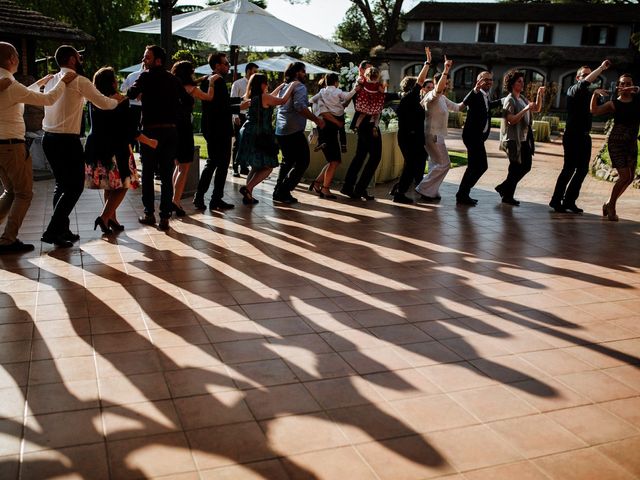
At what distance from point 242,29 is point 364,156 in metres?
2.44

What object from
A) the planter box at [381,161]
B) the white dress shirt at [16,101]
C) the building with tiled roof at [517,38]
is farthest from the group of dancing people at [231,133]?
the building with tiled roof at [517,38]

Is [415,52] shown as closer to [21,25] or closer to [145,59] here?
[21,25]

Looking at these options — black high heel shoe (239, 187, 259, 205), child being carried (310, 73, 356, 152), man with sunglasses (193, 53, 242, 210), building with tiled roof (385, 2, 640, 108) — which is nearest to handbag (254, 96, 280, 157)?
man with sunglasses (193, 53, 242, 210)

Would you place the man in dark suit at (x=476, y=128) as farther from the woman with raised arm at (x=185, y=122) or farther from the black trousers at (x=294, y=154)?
the woman with raised arm at (x=185, y=122)

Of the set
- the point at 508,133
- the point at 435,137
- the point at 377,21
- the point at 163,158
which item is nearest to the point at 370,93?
the point at 435,137

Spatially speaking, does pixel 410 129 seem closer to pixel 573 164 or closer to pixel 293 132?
pixel 293 132

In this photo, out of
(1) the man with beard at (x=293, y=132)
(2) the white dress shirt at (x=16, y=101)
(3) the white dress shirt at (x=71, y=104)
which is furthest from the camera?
(1) the man with beard at (x=293, y=132)

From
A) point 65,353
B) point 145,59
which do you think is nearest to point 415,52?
point 145,59

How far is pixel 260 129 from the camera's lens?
8.34 meters

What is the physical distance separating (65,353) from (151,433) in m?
1.14

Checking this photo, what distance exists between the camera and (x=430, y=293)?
540 cm

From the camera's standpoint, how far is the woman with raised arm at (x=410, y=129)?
8984 mm

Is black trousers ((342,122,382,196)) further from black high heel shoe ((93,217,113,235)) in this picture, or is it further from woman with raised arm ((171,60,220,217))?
black high heel shoe ((93,217,113,235))

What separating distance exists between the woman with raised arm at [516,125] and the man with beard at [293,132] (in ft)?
8.25
